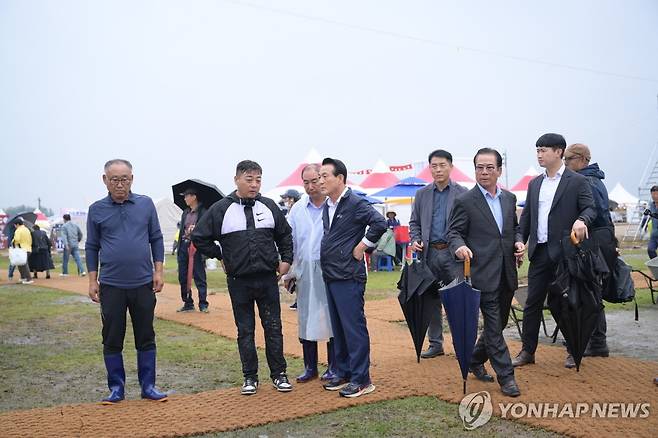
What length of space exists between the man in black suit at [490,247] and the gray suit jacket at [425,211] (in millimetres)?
1172

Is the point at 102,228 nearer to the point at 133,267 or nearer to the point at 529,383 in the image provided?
the point at 133,267

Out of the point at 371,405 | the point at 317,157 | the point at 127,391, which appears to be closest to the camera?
the point at 371,405

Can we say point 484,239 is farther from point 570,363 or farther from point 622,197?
point 622,197

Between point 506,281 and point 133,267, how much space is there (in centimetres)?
309

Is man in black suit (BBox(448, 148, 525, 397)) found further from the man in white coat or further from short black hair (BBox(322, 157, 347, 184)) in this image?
the man in white coat

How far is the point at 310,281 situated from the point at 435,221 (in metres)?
1.66

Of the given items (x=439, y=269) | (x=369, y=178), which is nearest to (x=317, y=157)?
(x=369, y=178)

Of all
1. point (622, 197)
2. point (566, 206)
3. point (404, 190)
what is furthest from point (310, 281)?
point (622, 197)

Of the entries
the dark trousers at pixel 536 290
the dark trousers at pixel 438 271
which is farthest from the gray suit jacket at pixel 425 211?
the dark trousers at pixel 536 290

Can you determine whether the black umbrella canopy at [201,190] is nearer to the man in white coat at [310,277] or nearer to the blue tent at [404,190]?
the man in white coat at [310,277]

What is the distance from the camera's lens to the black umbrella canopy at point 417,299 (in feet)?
20.7

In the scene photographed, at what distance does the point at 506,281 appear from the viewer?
5430mm

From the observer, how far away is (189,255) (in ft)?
36.9

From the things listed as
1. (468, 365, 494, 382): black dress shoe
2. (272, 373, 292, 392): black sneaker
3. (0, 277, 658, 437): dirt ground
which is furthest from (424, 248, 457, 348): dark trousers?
(272, 373, 292, 392): black sneaker
